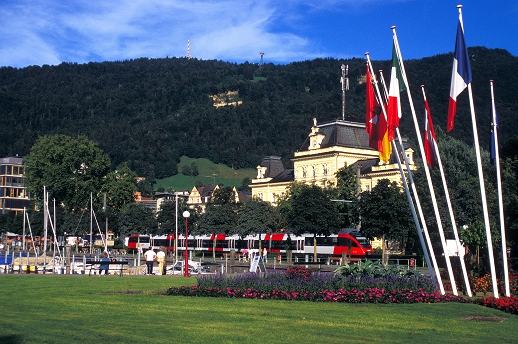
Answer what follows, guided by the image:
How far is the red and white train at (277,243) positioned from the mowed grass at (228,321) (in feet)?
171

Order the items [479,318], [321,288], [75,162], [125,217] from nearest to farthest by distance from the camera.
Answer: [479,318] → [321,288] → [125,217] → [75,162]

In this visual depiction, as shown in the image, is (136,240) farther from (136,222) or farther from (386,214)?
(386,214)

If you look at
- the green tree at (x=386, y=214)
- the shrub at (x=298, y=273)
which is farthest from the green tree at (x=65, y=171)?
the shrub at (x=298, y=273)

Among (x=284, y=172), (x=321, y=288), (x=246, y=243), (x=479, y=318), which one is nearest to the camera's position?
(x=479, y=318)

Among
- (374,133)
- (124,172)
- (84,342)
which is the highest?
(124,172)

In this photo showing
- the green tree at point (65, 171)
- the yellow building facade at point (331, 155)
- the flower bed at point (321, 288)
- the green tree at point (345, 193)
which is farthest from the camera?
the yellow building facade at point (331, 155)

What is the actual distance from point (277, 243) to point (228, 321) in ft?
244

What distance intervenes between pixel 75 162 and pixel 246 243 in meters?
40.4

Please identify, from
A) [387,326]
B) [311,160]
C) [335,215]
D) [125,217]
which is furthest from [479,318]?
[311,160]

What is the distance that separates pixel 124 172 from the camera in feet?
423

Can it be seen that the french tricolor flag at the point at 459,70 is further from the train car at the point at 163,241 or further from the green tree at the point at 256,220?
the train car at the point at 163,241

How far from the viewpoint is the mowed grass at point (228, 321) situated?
15086 millimetres

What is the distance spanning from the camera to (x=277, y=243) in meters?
91.6

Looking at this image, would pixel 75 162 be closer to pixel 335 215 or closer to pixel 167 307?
pixel 335 215
